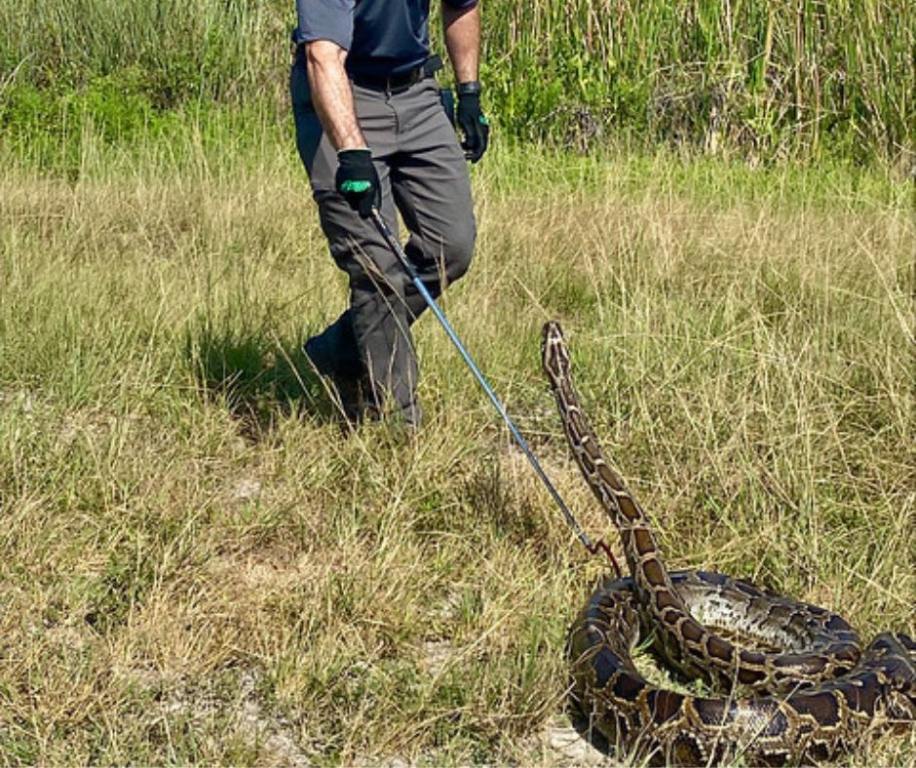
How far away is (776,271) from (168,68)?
22.1 feet

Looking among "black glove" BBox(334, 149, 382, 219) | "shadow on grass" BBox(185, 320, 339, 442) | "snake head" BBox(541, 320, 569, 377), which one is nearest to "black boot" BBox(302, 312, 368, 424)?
"shadow on grass" BBox(185, 320, 339, 442)

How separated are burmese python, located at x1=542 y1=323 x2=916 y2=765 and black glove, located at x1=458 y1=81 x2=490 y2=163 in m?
1.99

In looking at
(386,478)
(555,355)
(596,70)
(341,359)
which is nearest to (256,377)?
(341,359)

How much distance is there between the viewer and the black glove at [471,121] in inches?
277

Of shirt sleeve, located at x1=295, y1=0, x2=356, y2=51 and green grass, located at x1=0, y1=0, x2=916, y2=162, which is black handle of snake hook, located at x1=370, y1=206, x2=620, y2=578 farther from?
green grass, located at x1=0, y1=0, x2=916, y2=162

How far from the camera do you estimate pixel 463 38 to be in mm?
6949

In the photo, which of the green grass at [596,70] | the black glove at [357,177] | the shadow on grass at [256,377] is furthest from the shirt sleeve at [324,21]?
the green grass at [596,70]

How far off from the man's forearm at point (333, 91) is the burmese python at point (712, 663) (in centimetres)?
117

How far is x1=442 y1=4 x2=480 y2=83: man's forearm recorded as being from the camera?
6.94 metres

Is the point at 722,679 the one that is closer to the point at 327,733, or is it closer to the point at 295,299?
the point at 327,733

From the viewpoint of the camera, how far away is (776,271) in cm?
809

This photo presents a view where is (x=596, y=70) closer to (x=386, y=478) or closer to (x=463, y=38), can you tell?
(x=463, y=38)

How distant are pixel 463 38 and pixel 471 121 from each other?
15.2 inches

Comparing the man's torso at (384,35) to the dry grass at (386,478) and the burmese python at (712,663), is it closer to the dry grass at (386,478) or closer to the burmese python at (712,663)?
the dry grass at (386,478)
